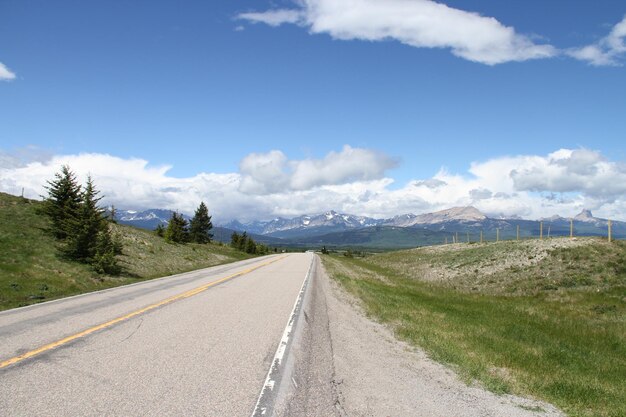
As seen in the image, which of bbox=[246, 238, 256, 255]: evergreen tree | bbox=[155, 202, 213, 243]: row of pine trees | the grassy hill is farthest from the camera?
bbox=[246, 238, 256, 255]: evergreen tree

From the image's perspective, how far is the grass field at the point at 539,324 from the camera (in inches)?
308

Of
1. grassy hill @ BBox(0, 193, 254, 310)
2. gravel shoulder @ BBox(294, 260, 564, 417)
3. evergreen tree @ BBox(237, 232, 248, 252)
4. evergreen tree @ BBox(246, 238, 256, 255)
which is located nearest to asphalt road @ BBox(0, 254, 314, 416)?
gravel shoulder @ BBox(294, 260, 564, 417)

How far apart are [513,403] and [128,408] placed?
5.61m

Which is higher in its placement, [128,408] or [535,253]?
[535,253]

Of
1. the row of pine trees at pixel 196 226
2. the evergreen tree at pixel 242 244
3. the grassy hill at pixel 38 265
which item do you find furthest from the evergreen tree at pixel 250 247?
the grassy hill at pixel 38 265

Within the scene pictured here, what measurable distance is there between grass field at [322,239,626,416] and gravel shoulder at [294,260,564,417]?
0.50 meters

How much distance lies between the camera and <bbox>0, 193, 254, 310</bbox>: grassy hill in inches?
757

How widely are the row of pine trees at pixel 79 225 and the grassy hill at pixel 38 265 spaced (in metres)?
0.71

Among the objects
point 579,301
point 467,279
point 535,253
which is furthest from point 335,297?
point 535,253

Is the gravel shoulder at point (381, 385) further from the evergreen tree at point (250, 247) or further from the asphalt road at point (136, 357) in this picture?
the evergreen tree at point (250, 247)

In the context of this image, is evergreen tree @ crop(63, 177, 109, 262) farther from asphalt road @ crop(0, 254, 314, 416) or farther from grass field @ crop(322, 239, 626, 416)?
grass field @ crop(322, 239, 626, 416)

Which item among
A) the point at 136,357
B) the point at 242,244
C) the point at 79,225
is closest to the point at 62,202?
the point at 79,225

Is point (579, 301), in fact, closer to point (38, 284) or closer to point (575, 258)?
point (575, 258)

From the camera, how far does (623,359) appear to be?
11.0 m
